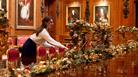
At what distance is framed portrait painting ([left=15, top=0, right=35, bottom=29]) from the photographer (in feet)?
39.3

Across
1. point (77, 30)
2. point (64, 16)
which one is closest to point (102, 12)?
point (64, 16)

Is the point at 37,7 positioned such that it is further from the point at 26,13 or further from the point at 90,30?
the point at 90,30

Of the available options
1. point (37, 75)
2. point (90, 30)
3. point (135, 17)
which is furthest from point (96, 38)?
point (135, 17)

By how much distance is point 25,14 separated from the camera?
40.2 feet

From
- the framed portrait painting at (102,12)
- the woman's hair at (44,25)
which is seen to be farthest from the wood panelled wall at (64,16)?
the woman's hair at (44,25)

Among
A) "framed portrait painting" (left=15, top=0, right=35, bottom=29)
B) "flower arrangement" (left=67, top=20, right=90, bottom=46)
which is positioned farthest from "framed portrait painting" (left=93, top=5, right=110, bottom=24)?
"flower arrangement" (left=67, top=20, right=90, bottom=46)

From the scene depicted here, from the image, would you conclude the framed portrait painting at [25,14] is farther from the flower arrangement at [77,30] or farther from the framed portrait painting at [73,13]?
the flower arrangement at [77,30]

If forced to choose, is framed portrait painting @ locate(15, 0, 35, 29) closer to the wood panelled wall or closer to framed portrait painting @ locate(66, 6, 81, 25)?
the wood panelled wall

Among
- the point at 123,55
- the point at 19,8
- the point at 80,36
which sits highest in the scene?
the point at 19,8

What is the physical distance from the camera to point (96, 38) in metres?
7.23

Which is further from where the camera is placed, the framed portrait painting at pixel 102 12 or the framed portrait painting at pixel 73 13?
the framed portrait painting at pixel 73 13

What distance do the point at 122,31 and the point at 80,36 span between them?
2.97 meters

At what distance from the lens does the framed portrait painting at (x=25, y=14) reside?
12.0 meters

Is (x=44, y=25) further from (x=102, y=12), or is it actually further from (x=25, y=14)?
(x=102, y=12)
